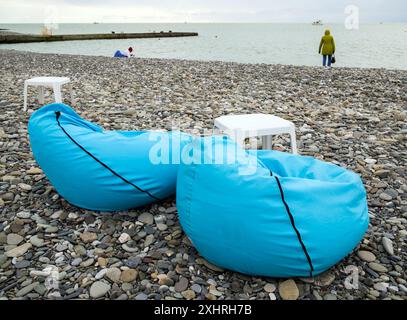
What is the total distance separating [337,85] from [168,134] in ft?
24.8

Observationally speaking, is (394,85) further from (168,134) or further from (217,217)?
(217,217)

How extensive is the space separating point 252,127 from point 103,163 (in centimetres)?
136

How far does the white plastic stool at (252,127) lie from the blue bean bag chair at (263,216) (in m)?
0.93

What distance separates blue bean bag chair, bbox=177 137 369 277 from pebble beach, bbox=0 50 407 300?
0.17m

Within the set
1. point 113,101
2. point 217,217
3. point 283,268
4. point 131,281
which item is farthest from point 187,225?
point 113,101

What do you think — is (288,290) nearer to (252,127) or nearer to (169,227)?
(169,227)

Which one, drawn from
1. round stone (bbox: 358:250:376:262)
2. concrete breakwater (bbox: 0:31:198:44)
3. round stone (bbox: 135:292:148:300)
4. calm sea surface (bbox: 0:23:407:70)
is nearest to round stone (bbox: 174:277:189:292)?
round stone (bbox: 135:292:148:300)

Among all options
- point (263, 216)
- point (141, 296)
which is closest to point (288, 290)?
point (263, 216)

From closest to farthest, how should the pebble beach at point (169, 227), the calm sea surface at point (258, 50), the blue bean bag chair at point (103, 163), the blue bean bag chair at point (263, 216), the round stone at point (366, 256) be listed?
the blue bean bag chair at point (263, 216), the pebble beach at point (169, 227), the round stone at point (366, 256), the blue bean bag chair at point (103, 163), the calm sea surface at point (258, 50)

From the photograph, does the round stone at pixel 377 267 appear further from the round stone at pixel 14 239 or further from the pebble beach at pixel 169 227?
the round stone at pixel 14 239

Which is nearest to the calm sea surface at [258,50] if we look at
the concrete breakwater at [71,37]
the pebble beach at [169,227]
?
the concrete breakwater at [71,37]

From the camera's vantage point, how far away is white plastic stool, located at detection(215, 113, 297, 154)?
11.3 feet

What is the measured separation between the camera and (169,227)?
3.06 meters

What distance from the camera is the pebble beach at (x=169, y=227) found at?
93.7 inches
